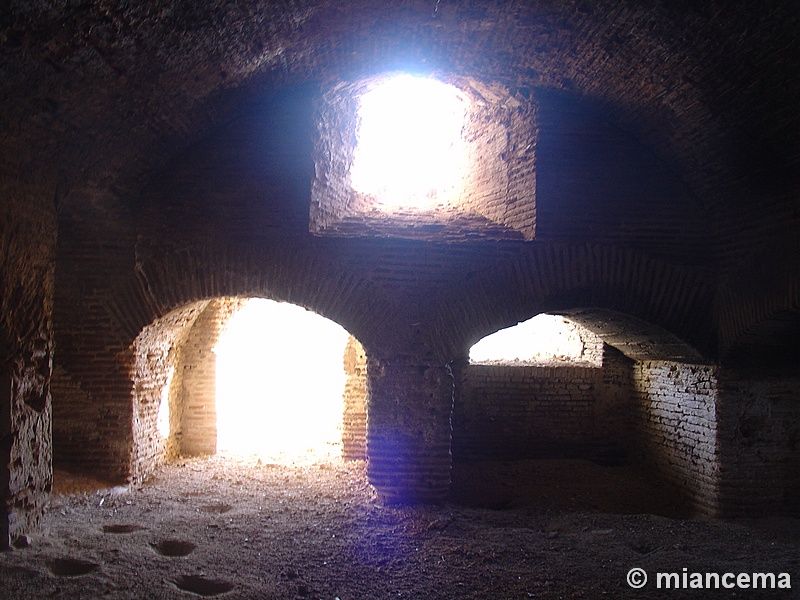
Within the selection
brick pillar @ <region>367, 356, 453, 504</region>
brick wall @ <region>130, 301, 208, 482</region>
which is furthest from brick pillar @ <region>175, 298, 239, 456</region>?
brick pillar @ <region>367, 356, 453, 504</region>

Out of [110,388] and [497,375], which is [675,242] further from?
[110,388]

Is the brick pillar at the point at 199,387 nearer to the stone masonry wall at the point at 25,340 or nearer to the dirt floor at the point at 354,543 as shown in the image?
the dirt floor at the point at 354,543

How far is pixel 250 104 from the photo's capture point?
217 inches

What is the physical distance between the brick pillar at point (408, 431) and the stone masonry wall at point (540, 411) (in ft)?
5.71

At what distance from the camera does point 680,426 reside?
6.32 metres

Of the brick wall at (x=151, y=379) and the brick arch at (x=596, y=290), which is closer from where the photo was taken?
the brick arch at (x=596, y=290)

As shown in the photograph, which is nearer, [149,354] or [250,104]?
[250,104]

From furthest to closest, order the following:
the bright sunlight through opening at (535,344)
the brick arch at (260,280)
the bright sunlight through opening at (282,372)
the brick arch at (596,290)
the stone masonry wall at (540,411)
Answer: the bright sunlight through opening at (282,372) → the bright sunlight through opening at (535,344) → the stone masonry wall at (540,411) → the brick arch at (596,290) → the brick arch at (260,280)

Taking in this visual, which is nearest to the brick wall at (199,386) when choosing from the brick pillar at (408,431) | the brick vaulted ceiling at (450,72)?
the brick vaulted ceiling at (450,72)

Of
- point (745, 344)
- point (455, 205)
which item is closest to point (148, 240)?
point (455, 205)

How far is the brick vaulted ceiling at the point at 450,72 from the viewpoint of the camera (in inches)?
141

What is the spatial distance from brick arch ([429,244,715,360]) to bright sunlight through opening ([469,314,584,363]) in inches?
87.3

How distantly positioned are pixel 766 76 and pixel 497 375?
435 centimetres

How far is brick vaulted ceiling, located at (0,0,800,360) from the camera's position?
3.57 metres
